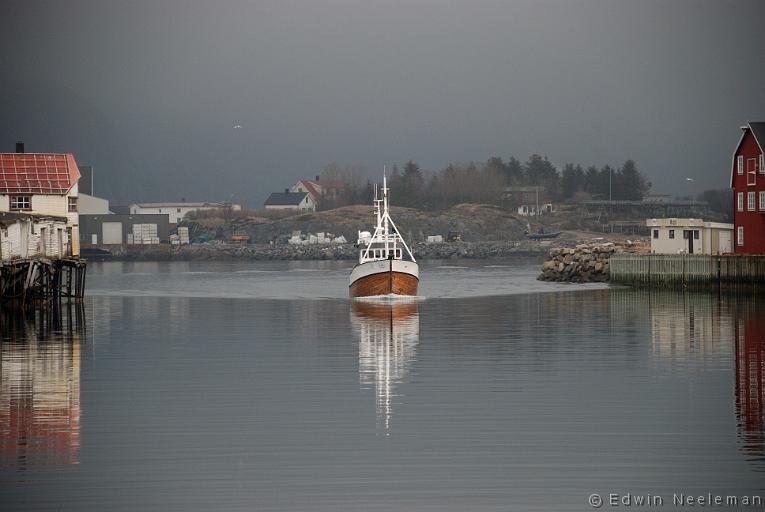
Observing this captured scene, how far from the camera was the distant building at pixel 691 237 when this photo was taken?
8112 cm

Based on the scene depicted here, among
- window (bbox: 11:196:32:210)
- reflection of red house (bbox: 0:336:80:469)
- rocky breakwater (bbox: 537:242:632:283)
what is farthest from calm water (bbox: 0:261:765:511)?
rocky breakwater (bbox: 537:242:632:283)

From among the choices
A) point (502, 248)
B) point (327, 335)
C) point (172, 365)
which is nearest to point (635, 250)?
point (327, 335)

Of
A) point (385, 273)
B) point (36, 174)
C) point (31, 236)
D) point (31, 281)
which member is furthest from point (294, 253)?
point (31, 281)

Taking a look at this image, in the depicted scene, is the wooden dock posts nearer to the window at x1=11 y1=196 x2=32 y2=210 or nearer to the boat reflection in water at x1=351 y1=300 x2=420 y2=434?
the window at x1=11 y1=196 x2=32 y2=210

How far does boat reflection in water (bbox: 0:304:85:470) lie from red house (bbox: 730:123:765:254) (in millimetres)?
45809

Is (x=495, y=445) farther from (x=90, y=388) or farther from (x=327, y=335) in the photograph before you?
(x=327, y=335)

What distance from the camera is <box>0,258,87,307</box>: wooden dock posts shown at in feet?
188

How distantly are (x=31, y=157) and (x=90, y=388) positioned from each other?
4576 cm

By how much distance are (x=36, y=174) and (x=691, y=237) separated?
4522cm

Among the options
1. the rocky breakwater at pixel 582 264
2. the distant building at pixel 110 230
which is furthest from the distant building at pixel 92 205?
the rocky breakwater at pixel 582 264

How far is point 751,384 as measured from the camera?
28516 millimetres

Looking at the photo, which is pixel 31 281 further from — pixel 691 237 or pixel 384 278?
pixel 691 237

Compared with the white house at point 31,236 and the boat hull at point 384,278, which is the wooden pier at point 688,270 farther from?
the white house at point 31,236

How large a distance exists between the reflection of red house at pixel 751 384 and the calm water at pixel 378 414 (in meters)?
0.11
